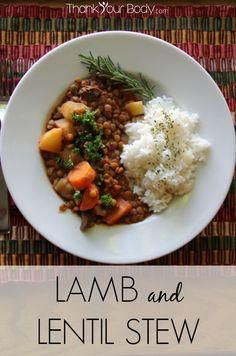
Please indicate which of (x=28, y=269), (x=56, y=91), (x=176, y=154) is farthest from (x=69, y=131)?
(x=28, y=269)

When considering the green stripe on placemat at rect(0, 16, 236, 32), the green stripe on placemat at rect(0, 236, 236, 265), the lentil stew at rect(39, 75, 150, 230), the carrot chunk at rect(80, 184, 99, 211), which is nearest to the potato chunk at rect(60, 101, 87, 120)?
the lentil stew at rect(39, 75, 150, 230)

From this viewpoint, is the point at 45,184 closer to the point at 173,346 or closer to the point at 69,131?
the point at 69,131

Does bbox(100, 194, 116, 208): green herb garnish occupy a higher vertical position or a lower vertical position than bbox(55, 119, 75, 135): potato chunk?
lower

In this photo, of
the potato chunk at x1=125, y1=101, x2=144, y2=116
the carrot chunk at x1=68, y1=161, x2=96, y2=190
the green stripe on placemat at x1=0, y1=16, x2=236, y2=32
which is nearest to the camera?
the carrot chunk at x1=68, y1=161, x2=96, y2=190

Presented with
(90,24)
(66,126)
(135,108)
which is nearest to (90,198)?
(66,126)

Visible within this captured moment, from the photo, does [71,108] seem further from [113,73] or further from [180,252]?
[180,252]

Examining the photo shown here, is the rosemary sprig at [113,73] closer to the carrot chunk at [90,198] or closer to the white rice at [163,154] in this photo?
the white rice at [163,154]

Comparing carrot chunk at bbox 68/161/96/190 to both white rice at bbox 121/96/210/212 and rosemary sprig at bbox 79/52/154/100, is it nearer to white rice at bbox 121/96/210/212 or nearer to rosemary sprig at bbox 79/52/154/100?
white rice at bbox 121/96/210/212
